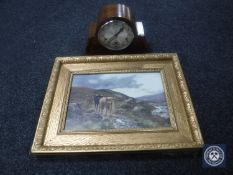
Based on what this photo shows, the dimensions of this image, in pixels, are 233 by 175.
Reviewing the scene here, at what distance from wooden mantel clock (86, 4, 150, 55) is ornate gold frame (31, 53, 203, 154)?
0.05 metres

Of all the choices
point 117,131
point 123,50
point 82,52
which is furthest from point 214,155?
point 82,52

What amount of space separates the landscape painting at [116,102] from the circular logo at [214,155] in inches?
6.1

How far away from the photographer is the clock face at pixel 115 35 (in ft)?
4.08

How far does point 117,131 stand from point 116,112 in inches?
3.6

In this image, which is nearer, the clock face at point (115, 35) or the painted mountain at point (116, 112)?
the painted mountain at point (116, 112)

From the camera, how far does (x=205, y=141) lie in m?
1.02

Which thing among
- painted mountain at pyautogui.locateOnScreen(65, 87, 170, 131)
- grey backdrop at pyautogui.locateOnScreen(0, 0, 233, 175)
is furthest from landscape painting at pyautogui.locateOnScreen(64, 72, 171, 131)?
grey backdrop at pyautogui.locateOnScreen(0, 0, 233, 175)

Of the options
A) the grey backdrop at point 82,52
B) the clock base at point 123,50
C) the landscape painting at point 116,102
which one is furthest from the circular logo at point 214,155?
the clock base at point 123,50

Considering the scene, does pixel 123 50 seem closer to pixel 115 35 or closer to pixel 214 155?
pixel 115 35

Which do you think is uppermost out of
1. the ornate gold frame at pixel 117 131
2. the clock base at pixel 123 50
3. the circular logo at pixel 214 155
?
the clock base at pixel 123 50

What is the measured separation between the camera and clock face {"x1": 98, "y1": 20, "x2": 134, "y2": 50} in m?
1.24

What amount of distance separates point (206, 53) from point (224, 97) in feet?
0.98

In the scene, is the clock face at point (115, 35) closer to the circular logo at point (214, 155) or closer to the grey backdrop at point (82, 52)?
the grey backdrop at point (82, 52)

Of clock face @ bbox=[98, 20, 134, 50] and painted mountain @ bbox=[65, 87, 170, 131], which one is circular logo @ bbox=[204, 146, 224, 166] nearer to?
painted mountain @ bbox=[65, 87, 170, 131]
